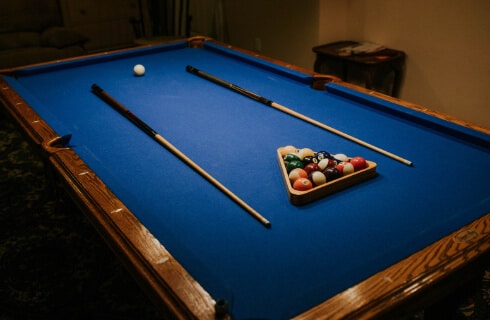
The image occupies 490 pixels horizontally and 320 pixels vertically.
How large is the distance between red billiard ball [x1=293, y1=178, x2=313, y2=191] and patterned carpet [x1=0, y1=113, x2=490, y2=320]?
57 centimetres

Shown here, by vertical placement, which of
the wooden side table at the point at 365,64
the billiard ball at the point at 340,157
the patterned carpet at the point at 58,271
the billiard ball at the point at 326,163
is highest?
the billiard ball at the point at 326,163

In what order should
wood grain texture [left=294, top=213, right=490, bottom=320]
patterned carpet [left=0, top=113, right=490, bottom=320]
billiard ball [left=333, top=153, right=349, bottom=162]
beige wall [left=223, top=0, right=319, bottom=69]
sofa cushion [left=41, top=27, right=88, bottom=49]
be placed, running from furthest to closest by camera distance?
sofa cushion [left=41, top=27, right=88, bottom=49], beige wall [left=223, top=0, right=319, bottom=69], patterned carpet [left=0, top=113, right=490, bottom=320], billiard ball [left=333, top=153, right=349, bottom=162], wood grain texture [left=294, top=213, right=490, bottom=320]

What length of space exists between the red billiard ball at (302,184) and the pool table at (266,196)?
5 centimetres

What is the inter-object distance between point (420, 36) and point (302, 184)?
257 centimetres

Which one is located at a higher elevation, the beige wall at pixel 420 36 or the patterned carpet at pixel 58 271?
the beige wall at pixel 420 36

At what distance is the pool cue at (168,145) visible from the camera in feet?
4.20

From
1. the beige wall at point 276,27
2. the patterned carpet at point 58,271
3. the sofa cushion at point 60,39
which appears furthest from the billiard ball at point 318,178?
the sofa cushion at point 60,39

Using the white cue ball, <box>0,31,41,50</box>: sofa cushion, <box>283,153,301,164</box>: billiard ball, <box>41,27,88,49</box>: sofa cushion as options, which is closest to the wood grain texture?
<box>283,153,301,164</box>: billiard ball

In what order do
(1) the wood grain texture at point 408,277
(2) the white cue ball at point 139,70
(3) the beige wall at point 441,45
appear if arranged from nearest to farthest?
(1) the wood grain texture at point 408,277, (2) the white cue ball at point 139,70, (3) the beige wall at point 441,45

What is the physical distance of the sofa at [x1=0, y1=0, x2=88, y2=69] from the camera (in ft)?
15.1

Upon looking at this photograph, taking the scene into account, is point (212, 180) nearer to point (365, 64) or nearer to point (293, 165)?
point (293, 165)

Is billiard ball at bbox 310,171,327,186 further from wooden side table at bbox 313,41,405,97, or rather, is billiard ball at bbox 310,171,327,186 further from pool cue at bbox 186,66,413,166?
wooden side table at bbox 313,41,405,97

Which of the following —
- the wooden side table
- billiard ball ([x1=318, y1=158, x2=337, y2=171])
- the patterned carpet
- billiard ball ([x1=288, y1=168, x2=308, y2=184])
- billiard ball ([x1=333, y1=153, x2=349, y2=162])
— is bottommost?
the patterned carpet

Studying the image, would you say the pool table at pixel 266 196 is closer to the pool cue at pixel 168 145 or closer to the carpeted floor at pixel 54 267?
the pool cue at pixel 168 145
